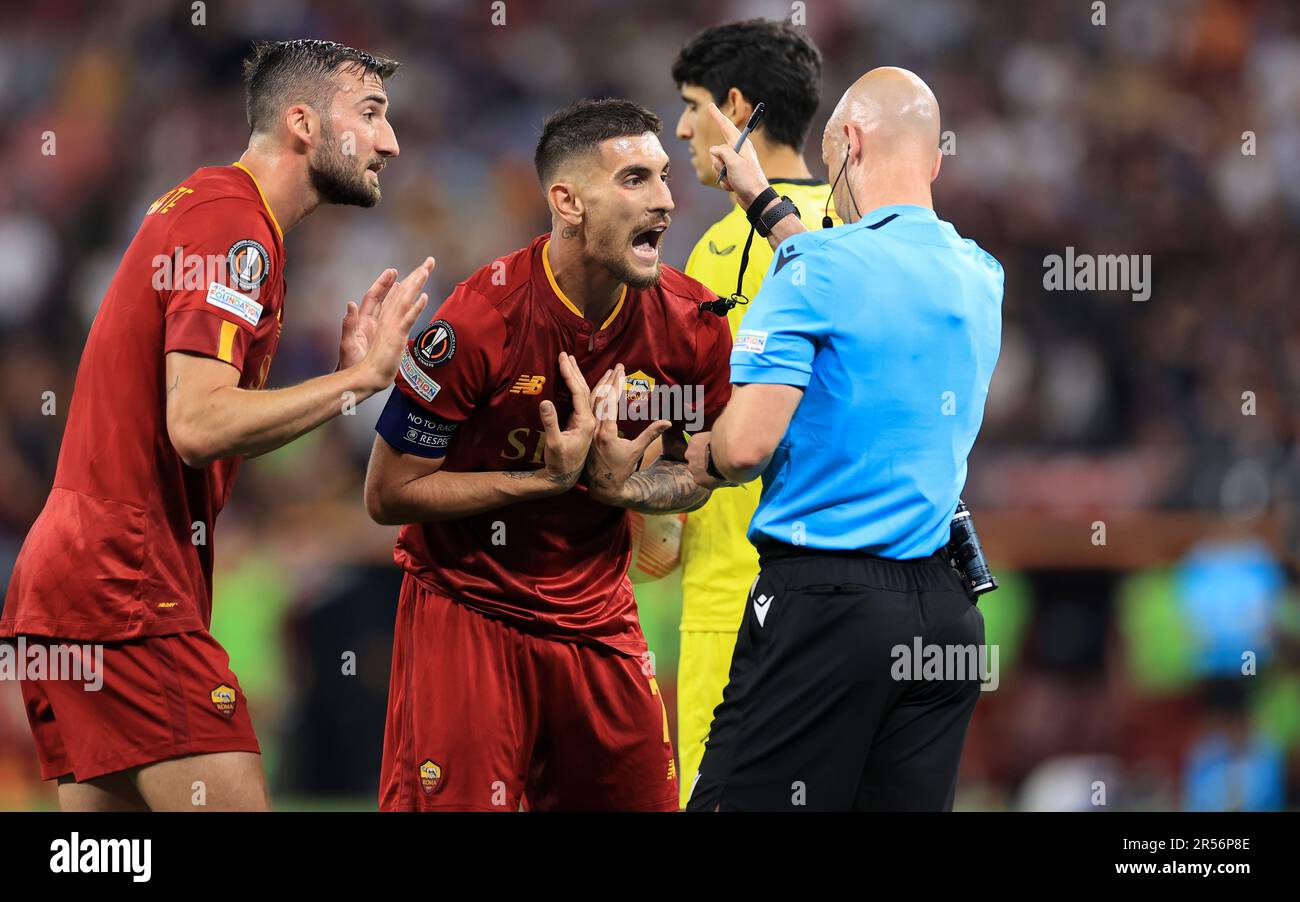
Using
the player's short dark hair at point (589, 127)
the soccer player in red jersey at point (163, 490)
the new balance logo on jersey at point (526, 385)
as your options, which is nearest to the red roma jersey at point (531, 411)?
the new balance logo on jersey at point (526, 385)

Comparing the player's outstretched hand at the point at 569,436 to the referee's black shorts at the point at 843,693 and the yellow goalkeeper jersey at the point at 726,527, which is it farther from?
the yellow goalkeeper jersey at the point at 726,527

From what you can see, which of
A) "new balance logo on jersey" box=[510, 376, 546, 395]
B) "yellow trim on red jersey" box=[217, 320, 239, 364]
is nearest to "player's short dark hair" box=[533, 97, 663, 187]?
"new balance logo on jersey" box=[510, 376, 546, 395]

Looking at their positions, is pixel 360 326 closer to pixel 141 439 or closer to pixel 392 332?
pixel 392 332

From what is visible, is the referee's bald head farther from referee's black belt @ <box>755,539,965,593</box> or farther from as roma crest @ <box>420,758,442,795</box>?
as roma crest @ <box>420,758,442,795</box>

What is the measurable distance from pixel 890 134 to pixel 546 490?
4.20 feet

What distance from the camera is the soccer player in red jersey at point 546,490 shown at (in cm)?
409

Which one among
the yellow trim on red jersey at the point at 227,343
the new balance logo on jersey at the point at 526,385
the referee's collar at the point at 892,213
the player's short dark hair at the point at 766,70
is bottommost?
the new balance logo on jersey at the point at 526,385

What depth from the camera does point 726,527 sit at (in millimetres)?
5090

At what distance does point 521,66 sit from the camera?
36.4 feet

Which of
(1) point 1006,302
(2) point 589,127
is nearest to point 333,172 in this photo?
(2) point 589,127

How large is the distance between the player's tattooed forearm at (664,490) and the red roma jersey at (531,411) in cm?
16

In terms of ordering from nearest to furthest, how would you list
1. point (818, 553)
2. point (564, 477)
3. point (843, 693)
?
1. point (843, 693)
2. point (818, 553)
3. point (564, 477)

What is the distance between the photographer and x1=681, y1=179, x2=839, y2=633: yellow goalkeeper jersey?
502cm
